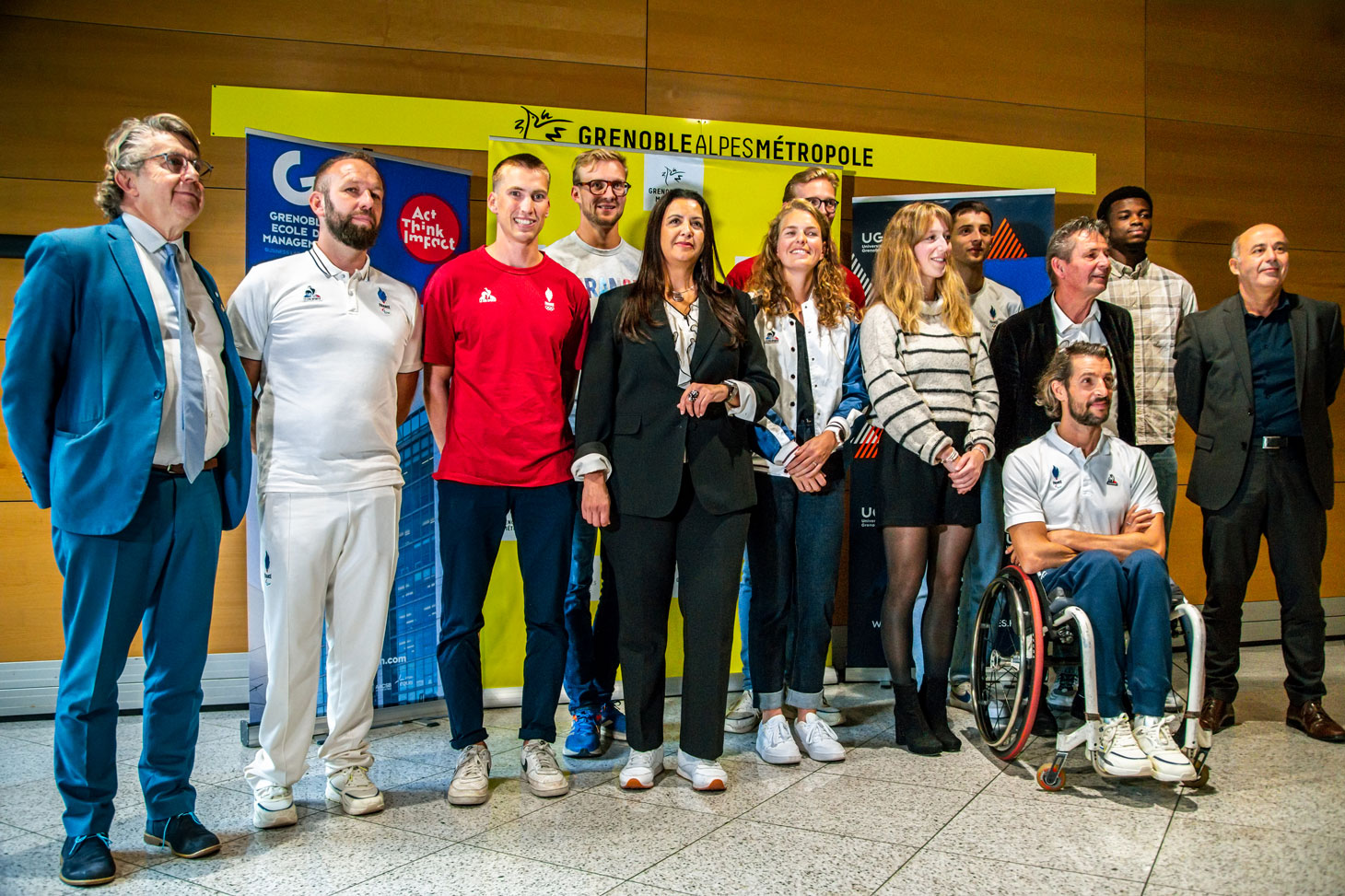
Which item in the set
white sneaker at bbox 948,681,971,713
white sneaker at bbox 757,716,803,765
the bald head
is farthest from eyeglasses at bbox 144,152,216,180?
the bald head

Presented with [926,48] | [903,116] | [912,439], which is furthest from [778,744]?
[926,48]

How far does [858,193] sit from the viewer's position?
14.4 ft

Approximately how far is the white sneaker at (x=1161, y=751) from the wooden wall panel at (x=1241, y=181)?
3.10m

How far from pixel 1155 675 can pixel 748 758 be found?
1.24 m

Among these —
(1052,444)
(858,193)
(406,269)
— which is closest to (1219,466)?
(1052,444)

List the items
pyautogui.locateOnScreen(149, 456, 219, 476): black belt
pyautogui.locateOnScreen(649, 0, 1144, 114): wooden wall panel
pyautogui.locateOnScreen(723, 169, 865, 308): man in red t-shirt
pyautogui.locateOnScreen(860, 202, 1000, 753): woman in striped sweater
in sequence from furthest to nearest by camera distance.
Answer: pyautogui.locateOnScreen(649, 0, 1144, 114): wooden wall panel < pyautogui.locateOnScreen(723, 169, 865, 308): man in red t-shirt < pyautogui.locateOnScreen(860, 202, 1000, 753): woman in striped sweater < pyautogui.locateOnScreen(149, 456, 219, 476): black belt

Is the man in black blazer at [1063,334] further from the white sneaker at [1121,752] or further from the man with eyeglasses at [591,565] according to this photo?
the man with eyeglasses at [591,565]

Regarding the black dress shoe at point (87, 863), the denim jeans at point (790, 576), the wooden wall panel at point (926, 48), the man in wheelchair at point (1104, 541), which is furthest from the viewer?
the wooden wall panel at point (926, 48)

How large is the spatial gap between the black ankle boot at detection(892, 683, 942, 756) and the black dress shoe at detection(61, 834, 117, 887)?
227cm

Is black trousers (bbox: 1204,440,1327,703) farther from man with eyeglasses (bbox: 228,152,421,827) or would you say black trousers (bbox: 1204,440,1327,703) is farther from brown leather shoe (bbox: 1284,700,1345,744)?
man with eyeglasses (bbox: 228,152,421,827)

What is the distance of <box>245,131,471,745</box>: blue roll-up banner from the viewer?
3.37 metres

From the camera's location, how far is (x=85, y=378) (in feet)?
7.38

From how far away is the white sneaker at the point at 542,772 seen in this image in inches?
108

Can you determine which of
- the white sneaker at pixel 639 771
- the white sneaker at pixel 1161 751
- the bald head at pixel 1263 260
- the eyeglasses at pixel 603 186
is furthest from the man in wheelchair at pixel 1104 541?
the eyeglasses at pixel 603 186
